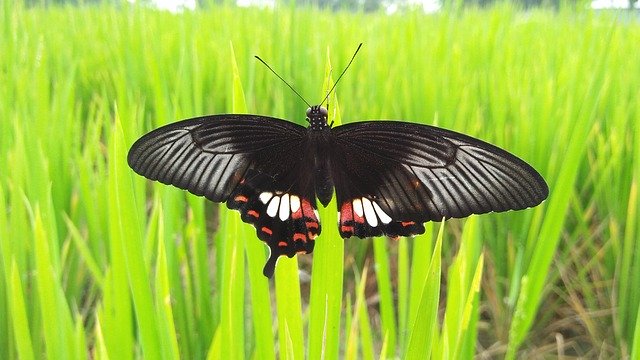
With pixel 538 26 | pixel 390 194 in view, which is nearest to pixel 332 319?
pixel 390 194

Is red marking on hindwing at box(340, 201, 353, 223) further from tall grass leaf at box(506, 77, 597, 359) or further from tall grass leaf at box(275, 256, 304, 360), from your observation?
tall grass leaf at box(506, 77, 597, 359)

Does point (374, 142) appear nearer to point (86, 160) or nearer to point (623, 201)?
point (86, 160)

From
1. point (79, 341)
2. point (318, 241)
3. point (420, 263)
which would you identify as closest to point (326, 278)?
point (318, 241)

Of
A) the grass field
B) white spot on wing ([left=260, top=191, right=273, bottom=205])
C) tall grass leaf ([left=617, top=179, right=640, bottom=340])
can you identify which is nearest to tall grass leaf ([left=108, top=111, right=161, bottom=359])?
the grass field

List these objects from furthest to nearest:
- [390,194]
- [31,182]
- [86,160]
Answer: [86,160]
[31,182]
[390,194]

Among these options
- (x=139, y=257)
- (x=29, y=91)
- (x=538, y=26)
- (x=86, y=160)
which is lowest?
(x=139, y=257)

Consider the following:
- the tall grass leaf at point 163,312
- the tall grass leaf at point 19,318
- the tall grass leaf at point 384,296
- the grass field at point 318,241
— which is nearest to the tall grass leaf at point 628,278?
the grass field at point 318,241

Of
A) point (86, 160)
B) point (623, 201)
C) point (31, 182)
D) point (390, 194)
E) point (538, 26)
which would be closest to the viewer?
point (390, 194)

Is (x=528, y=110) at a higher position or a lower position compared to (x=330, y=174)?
higher

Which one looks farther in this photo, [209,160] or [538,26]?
[538,26]
